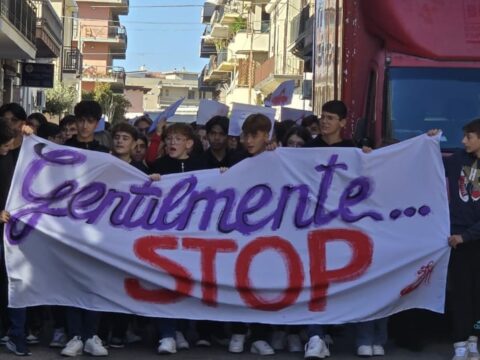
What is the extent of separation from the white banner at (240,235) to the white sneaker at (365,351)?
0.23m

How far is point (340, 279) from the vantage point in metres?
7.87

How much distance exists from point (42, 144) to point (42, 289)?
3.64 feet

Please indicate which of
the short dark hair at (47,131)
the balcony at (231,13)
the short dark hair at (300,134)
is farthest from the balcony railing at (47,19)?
the balcony at (231,13)

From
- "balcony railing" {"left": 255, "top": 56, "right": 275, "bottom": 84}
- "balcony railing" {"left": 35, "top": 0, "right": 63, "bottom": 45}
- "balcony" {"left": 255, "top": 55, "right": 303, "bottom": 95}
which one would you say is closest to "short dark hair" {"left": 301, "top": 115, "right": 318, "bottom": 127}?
"balcony railing" {"left": 35, "top": 0, "right": 63, "bottom": 45}

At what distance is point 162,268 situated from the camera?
781cm

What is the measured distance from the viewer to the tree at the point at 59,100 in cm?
4750

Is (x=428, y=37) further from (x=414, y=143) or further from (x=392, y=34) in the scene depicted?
(x=414, y=143)

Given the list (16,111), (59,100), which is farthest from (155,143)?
(59,100)

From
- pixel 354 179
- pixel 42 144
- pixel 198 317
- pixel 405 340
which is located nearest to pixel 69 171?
pixel 42 144

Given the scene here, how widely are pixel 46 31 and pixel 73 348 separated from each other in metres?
27.8

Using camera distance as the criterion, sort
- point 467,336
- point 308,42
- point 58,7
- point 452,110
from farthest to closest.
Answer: point 58,7 < point 308,42 < point 452,110 < point 467,336

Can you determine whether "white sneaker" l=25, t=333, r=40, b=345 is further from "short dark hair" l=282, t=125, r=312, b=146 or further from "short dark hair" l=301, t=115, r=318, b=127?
"short dark hair" l=301, t=115, r=318, b=127

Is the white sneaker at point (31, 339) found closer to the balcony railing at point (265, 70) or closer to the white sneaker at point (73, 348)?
the white sneaker at point (73, 348)

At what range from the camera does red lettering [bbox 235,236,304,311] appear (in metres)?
7.82
